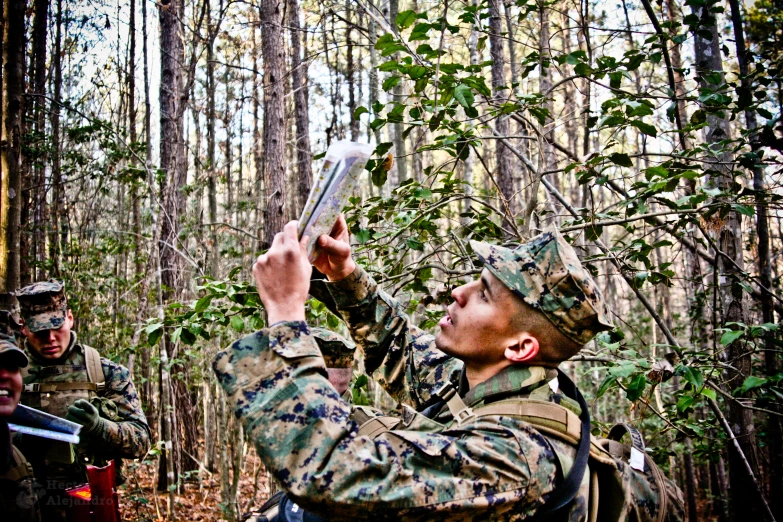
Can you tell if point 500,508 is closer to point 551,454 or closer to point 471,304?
point 551,454

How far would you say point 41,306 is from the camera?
3605mm

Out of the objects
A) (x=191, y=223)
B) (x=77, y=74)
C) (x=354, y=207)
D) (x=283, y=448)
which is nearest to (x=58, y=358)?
(x=354, y=207)

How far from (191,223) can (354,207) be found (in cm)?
704

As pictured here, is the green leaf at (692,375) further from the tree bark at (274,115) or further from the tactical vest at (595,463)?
the tree bark at (274,115)

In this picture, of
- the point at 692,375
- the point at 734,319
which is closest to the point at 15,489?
the point at 692,375

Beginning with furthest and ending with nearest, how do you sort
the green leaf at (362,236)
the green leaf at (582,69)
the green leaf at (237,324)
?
the green leaf at (582,69) < the green leaf at (362,236) < the green leaf at (237,324)

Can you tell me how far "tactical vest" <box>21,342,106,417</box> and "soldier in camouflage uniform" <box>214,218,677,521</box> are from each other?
2.62 meters

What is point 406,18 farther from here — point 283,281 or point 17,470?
point 17,470

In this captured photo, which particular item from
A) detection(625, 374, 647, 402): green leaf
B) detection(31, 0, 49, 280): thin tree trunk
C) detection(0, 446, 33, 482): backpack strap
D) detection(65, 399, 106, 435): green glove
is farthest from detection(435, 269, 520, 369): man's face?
detection(31, 0, 49, 280): thin tree trunk

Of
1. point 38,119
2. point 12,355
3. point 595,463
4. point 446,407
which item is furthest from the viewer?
point 38,119

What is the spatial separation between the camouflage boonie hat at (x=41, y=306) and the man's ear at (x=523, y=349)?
321 centimetres

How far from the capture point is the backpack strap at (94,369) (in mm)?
3756

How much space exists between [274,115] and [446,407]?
5.28 meters

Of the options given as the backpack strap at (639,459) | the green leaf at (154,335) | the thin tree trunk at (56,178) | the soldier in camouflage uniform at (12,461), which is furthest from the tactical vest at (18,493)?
the thin tree trunk at (56,178)
